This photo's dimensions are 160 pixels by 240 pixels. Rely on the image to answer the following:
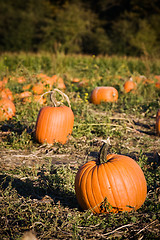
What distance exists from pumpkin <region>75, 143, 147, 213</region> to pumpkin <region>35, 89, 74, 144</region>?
166 cm

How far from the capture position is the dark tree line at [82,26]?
2483 cm

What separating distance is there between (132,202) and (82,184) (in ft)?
1.35

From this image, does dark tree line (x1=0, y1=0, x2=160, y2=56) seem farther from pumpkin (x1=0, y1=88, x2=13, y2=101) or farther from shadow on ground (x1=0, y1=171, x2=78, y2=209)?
shadow on ground (x1=0, y1=171, x2=78, y2=209)

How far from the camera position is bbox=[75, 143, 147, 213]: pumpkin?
85.6 inches

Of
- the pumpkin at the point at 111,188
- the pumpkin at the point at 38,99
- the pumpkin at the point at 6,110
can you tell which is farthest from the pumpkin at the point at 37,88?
the pumpkin at the point at 111,188

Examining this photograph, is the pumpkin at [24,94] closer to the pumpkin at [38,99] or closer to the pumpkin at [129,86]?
the pumpkin at [38,99]

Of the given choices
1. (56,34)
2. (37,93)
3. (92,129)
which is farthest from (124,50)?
(92,129)

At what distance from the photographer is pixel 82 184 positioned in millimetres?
2232

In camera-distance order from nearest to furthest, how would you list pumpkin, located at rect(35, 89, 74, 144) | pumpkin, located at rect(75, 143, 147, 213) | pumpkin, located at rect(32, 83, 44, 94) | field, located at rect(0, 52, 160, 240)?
field, located at rect(0, 52, 160, 240)
pumpkin, located at rect(75, 143, 147, 213)
pumpkin, located at rect(35, 89, 74, 144)
pumpkin, located at rect(32, 83, 44, 94)

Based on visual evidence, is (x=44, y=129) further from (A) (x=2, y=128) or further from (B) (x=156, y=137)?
(B) (x=156, y=137)

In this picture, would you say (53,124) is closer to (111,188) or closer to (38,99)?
→ (38,99)

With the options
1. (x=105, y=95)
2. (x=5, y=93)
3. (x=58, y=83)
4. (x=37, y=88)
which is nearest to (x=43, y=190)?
(x=5, y=93)

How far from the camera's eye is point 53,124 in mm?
3840

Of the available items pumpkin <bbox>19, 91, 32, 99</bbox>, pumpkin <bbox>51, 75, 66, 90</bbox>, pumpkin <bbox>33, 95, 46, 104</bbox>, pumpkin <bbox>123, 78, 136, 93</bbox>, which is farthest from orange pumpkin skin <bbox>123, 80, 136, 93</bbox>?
pumpkin <bbox>19, 91, 32, 99</bbox>
